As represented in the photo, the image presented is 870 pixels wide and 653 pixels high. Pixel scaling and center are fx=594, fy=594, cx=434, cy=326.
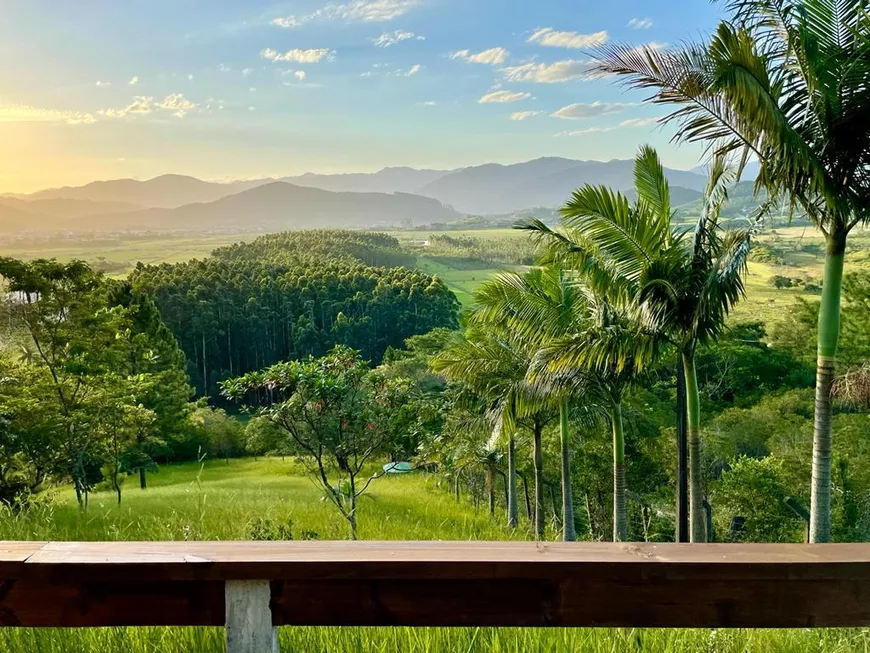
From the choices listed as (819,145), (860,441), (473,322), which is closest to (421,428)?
(473,322)

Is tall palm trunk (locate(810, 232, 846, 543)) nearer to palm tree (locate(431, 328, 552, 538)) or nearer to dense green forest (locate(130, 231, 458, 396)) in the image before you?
palm tree (locate(431, 328, 552, 538))

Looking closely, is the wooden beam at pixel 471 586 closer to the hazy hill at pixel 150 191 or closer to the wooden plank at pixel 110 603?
the wooden plank at pixel 110 603

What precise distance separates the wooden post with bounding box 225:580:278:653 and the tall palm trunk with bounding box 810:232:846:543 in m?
7.81

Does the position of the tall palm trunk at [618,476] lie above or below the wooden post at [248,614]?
below

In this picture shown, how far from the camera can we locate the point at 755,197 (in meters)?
7.63

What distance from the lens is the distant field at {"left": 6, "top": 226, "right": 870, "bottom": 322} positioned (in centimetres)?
1320

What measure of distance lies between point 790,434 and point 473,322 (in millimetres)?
11403

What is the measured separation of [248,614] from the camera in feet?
2.94

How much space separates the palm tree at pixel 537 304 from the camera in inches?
397

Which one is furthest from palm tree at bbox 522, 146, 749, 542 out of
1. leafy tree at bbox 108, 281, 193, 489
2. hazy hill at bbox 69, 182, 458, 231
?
hazy hill at bbox 69, 182, 458, 231

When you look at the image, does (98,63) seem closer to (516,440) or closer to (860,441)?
(516,440)

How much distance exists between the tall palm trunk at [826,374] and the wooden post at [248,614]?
7814 millimetres

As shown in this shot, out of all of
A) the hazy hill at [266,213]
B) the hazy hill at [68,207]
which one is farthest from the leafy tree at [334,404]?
the hazy hill at [266,213]

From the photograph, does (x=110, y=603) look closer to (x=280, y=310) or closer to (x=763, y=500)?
(x=763, y=500)
